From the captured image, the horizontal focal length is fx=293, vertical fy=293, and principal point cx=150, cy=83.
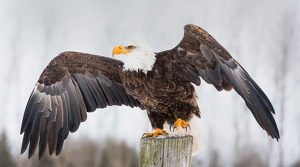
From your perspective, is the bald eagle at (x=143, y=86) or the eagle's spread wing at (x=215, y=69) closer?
the eagle's spread wing at (x=215, y=69)

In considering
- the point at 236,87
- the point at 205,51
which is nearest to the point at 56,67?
the point at 205,51

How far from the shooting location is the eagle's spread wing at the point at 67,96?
13.4 feet

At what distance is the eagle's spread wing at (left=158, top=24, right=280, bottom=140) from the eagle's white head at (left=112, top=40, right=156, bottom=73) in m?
0.21

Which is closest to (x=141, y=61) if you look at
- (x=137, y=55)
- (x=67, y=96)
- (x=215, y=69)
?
(x=137, y=55)

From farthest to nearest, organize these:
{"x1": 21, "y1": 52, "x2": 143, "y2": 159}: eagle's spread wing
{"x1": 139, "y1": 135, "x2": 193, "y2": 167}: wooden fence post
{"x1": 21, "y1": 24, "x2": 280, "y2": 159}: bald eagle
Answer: {"x1": 21, "y1": 52, "x2": 143, "y2": 159}: eagle's spread wing < {"x1": 21, "y1": 24, "x2": 280, "y2": 159}: bald eagle < {"x1": 139, "y1": 135, "x2": 193, "y2": 167}: wooden fence post

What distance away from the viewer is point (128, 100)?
14.9 feet

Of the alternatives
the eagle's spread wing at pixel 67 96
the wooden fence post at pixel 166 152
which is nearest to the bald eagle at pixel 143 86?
the eagle's spread wing at pixel 67 96

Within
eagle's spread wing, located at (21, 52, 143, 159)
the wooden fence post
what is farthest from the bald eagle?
the wooden fence post

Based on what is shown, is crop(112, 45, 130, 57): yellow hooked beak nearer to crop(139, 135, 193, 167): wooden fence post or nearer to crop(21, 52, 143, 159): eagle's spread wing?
crop(21, 52, 143, 159): eagle's spread wing

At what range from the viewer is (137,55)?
11.8 feet

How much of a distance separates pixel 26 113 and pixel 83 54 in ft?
3.80

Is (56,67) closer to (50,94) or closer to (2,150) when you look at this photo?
(50,94)

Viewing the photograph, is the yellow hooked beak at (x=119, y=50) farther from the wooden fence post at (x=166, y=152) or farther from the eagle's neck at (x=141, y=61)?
the wooden fence post at (x=166, y=152)

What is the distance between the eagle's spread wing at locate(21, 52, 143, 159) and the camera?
13.4 feet
